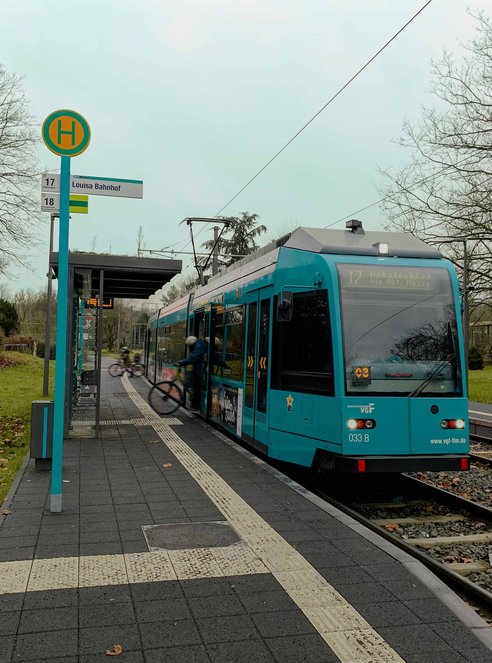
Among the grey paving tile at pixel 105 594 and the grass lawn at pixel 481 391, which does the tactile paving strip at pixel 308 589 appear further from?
the grass lawn at pixel 481 391

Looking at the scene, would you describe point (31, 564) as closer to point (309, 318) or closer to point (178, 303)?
point (309, 318)

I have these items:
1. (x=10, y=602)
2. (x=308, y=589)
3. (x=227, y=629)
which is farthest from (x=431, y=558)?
(x=10, y=602)

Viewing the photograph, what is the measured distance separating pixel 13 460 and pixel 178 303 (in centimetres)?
940

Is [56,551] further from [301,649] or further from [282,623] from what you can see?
[301,649]

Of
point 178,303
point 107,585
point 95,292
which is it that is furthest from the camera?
point 178,303

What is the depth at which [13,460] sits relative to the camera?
352 inches

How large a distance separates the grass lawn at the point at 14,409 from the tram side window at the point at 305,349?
Result: 3.53m

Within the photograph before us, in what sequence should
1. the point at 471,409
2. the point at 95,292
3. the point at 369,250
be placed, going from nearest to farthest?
the point at 369,250 → the point at 95,292 → the point at 471,409

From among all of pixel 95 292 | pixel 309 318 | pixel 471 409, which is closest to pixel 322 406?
pixel 309 318

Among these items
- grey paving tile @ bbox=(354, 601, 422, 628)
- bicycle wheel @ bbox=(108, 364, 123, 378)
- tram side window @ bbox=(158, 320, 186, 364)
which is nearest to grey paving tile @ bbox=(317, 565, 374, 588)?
grey paving tile @ bbox=(354, 601, 422, 628)

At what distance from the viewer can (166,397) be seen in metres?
13.2

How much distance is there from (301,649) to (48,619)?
4.78 ft

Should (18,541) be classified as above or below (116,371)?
below

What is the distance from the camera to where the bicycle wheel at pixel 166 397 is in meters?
13.2
